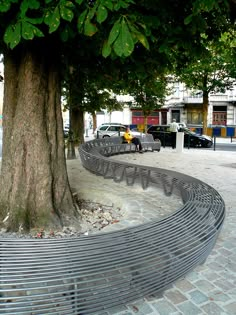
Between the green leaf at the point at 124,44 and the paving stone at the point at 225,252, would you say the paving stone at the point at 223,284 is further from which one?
the green leaf at the point at 124,44

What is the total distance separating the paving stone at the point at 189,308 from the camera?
306 cm

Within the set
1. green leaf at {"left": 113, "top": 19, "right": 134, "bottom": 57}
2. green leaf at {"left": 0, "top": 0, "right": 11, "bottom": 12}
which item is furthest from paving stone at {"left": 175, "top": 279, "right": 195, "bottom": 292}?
green leaf at {"left": 0, "top": 0, "right": 11, "bottom": 12}

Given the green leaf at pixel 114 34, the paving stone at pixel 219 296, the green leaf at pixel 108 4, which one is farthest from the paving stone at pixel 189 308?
the green leaf at pixel 108 4

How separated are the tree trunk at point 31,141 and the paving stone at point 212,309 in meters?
2.90

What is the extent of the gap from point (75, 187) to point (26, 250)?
17.5 ft

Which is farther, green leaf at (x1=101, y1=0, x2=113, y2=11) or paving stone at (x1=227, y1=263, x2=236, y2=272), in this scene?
paving stone at (x1=227, y1=263, x2=236, y2=272)

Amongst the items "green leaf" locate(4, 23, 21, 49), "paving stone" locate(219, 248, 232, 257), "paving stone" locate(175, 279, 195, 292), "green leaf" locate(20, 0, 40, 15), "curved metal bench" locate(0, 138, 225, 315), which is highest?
"green leaf" locate(20, 0, 40, 15)

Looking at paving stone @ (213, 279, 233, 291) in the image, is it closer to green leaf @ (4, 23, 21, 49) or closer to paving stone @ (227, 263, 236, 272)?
paving stone @ (227, 263, 236, 272)

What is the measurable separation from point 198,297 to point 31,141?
3.42 meters

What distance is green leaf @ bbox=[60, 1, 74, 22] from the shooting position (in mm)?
3213

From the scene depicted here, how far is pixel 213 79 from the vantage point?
27.0 m

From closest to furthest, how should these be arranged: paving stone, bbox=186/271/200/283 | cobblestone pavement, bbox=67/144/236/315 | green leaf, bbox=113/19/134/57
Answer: green leaf, bbox=113/19/134/57, cobblestone pavement, bbox=67/144/236/315, paving stone, bbox=186/271/200/283

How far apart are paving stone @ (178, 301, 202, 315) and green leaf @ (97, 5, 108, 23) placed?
276 cm

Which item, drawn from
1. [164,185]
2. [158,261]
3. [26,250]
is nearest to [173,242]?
[158,261]
